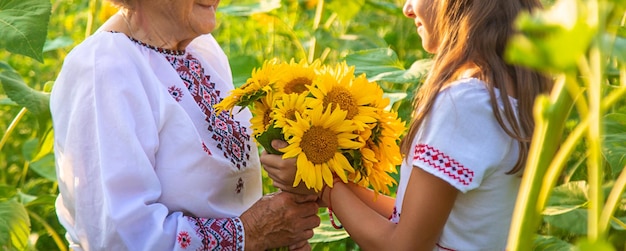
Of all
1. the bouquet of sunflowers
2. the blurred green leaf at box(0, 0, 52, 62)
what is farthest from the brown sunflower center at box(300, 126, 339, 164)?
the blurred green leaf at box(0, 0, 52, 62)

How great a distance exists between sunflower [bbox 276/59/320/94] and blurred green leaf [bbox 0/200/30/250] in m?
0.83

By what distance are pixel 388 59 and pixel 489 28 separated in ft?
3.21

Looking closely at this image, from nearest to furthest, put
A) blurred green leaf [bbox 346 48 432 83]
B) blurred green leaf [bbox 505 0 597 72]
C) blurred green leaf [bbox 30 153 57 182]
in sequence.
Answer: blurred green leaf [bbox 505 0 597 72] → blurred green leaf [bbox 346 48 432 83] → blurred green leaf [bbox 30 153 57 182]

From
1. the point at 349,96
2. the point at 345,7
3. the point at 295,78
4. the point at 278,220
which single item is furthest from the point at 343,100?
the point at 345,7

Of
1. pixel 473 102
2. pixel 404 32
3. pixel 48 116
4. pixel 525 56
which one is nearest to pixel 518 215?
pixel 525 56

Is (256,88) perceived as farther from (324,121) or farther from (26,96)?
(26,96)

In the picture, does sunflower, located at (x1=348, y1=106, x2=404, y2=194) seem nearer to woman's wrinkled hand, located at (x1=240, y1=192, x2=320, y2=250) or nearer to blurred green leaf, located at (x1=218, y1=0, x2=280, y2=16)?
woman's wrinkled hand, located at (x1=240, y1=192, x2=320, y2=250)

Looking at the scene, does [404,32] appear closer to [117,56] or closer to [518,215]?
[117,56]

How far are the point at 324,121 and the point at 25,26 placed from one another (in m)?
0.84

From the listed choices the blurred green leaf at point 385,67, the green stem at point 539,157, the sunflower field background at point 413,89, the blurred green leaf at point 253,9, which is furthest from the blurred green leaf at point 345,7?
the green stem at point 539,157

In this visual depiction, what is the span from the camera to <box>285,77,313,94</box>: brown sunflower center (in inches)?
67.3

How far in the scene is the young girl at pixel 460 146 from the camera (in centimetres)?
162

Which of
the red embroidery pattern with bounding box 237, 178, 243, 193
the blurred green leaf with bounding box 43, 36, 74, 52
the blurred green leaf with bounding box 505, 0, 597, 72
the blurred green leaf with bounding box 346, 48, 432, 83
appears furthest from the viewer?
the blurred green leaf with bounding box 43, 36, 74, 52

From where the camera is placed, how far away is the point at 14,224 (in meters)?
2.16
